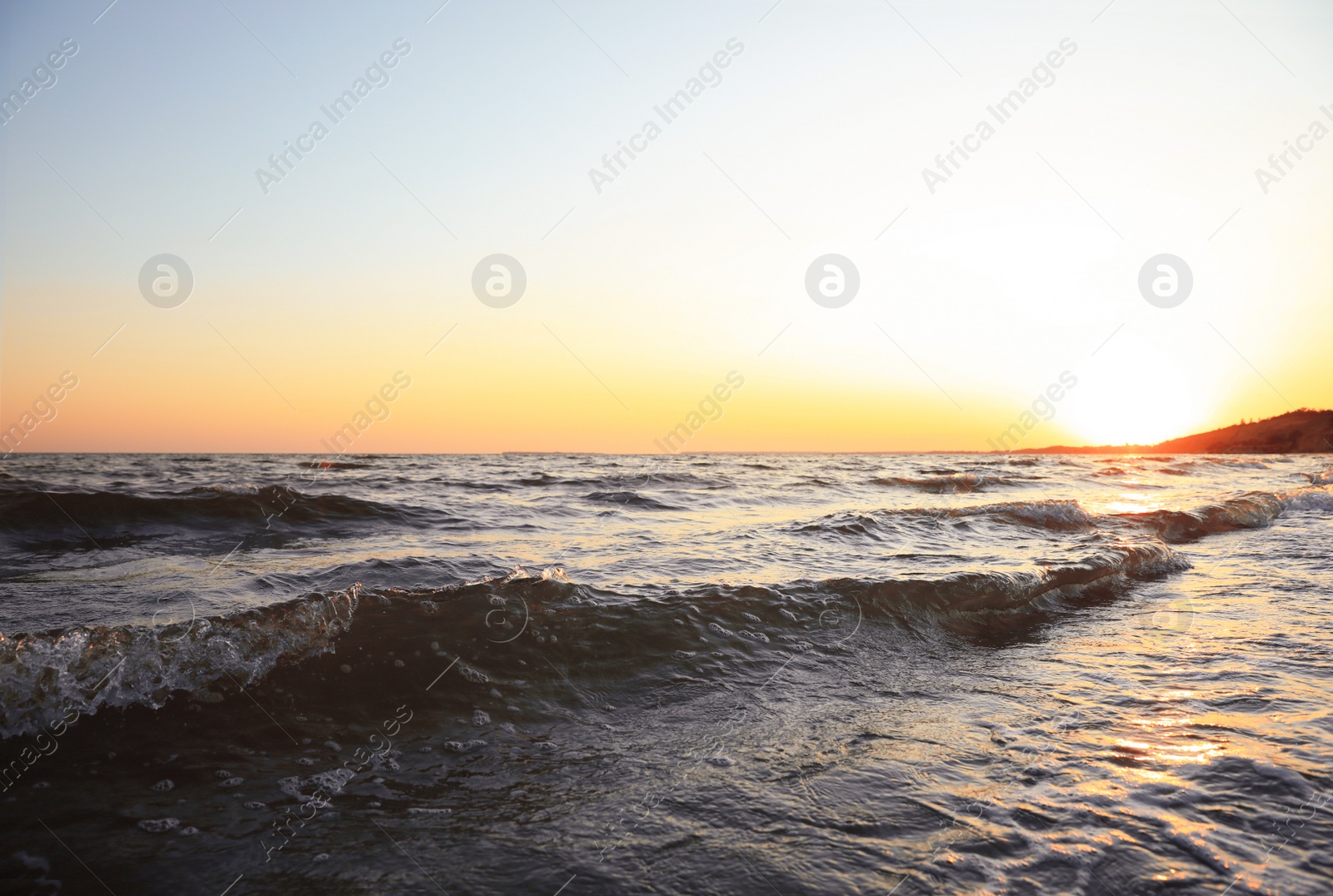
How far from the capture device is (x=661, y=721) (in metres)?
4.26

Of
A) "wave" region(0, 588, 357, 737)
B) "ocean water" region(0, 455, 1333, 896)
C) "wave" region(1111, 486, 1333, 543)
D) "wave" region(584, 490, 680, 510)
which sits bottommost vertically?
"wave" region(584, 490, 680, 510)

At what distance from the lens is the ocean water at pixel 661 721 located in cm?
270

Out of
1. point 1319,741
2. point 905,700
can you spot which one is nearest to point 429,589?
point 905,700

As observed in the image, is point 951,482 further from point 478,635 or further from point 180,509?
point 180,509

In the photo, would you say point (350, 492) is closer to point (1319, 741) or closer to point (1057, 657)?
point (1057, 657)

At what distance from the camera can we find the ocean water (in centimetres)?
270

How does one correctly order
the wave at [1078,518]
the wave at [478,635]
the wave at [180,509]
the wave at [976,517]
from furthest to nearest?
the wave at [1078,518] < the wave at [976,517] < the wave at [180,509] < the wave at [478,635]

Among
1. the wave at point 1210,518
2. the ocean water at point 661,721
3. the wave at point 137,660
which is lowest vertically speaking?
the wave at point 137,660

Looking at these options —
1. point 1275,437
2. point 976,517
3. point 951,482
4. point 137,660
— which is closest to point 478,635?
point 137,660

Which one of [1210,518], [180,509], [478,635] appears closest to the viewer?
[478,635]

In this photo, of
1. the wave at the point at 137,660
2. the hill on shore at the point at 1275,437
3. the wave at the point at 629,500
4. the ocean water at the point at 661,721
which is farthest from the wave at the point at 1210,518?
the hill on shore at the point at 1275,437

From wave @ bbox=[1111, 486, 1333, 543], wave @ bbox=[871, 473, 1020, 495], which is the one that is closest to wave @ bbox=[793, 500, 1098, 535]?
wave @ bbox=[1111, 486, 1333, 543]

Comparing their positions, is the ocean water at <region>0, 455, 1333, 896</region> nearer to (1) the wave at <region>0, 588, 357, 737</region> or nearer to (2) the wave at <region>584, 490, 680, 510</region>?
(1) the wave at <region>0, 588, 357, 737</region>

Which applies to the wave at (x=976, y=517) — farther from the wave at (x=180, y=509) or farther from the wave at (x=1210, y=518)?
the wave at (x=180, y=509)
